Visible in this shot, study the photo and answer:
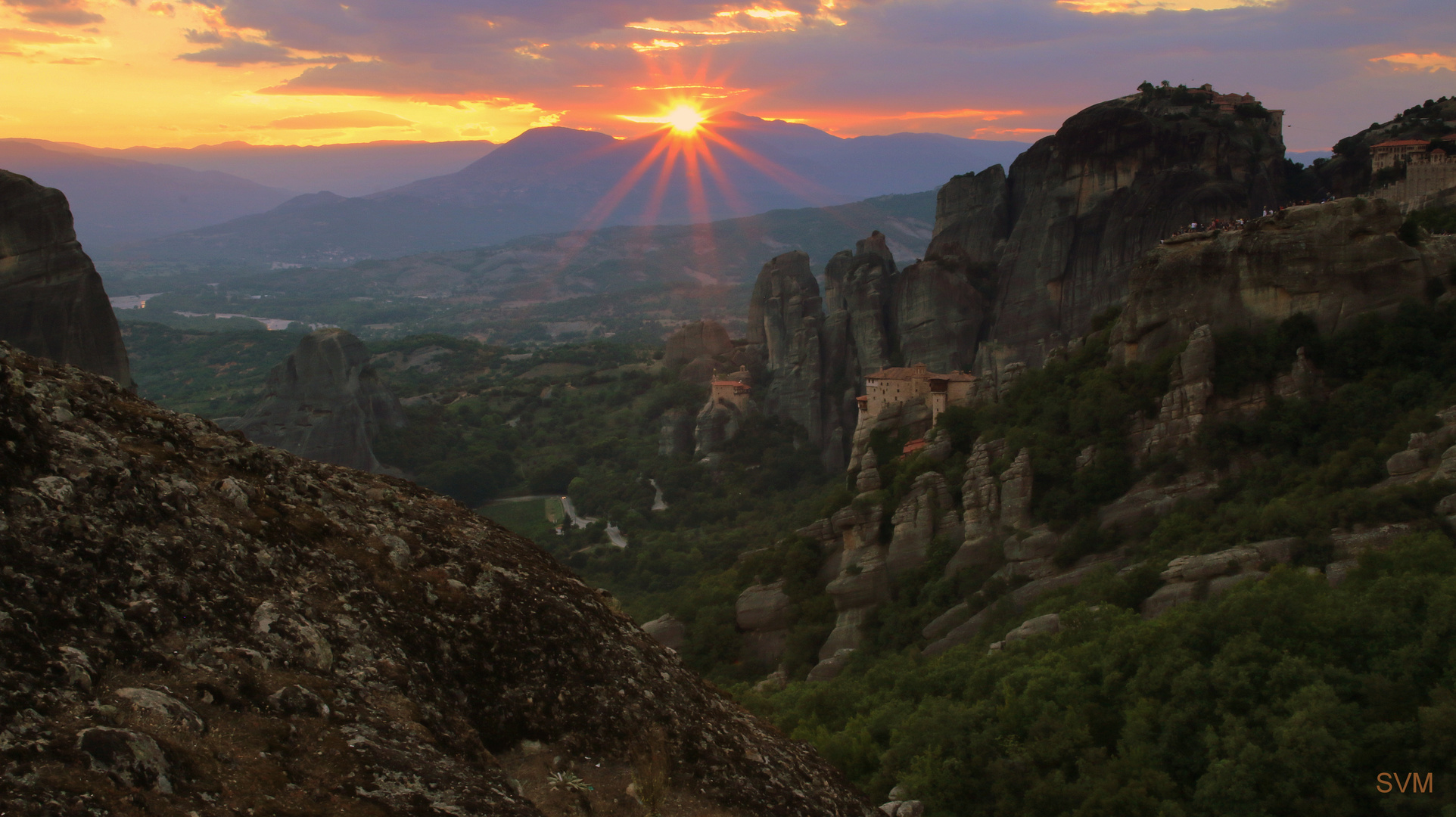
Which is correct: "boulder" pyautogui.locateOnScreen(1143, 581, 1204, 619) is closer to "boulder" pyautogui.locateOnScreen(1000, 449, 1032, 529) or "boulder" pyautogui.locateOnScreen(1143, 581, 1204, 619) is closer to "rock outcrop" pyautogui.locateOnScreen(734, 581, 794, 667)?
"boulder" pyautogui.locateOnScreen(1000, 449, 1032, 529)

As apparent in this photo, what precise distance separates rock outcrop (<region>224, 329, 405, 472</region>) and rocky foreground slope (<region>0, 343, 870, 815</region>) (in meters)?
64.3

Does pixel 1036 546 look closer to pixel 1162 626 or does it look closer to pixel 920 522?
pixel 920 522

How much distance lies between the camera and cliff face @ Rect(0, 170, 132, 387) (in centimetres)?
3675

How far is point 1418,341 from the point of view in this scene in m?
30.3

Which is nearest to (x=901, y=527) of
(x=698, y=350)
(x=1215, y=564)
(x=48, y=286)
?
(x=1215, y=564)

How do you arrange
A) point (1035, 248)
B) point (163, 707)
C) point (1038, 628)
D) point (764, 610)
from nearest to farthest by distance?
point (163, 707), point (1038, 628), point (764, 610), point (1035, 248)

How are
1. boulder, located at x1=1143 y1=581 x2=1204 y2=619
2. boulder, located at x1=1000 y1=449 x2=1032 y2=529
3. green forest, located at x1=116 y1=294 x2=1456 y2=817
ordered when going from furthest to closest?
boulder, located at x1=1000 y1=449 x2=1032 y2=529 < boulder, located at x1=1143 y1=581 x2=1204 y2=619 < green forest, located at x1=116 y1=294 x2=1456 y2=817

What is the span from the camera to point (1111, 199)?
190 feet

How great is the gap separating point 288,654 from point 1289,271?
32985 millimetres

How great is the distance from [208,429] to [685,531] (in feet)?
179

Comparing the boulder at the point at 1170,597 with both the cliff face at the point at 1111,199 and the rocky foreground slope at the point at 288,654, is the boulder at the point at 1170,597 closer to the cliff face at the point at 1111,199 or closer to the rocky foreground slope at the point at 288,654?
the rocky foreground slope at the point at 288,654

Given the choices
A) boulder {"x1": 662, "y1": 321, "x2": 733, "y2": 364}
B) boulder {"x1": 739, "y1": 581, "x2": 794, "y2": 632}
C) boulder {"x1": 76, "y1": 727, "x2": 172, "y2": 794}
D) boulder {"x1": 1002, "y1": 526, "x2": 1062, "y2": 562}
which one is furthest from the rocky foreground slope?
boulder {"x1": 662, "y1": 321, "x2": 733, "y2": 364}

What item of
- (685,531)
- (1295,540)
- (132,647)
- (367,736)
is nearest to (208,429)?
(132,647)

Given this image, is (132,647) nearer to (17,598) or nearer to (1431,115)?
(17,598)
